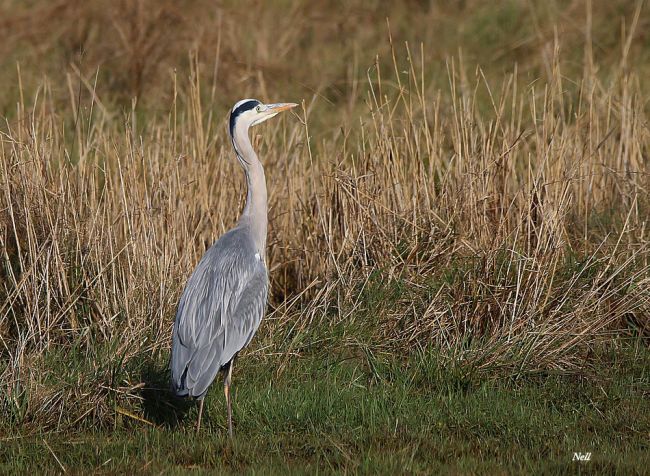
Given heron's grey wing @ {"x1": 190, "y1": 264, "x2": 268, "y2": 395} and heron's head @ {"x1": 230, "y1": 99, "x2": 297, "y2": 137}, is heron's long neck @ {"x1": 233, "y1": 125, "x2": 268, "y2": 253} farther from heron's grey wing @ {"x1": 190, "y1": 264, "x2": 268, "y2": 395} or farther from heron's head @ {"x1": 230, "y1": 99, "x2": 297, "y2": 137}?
heron's grey wing @ {"x1": 190, "y1": 264, "x2": 268, "y2": 395}

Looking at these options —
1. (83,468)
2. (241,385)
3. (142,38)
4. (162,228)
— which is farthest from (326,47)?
(83,468)

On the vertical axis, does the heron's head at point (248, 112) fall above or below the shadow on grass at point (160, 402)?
above

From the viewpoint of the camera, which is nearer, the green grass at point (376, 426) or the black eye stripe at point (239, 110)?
the green grass at point (376, 426)

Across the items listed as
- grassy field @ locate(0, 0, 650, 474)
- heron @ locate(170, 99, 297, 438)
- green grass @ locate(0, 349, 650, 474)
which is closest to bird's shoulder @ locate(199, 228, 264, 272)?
heron @ locate(170, 99, 297, 438)

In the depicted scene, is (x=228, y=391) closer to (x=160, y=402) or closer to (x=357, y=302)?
(x=160, y=402)

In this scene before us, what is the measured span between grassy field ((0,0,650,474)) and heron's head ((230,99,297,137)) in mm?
525

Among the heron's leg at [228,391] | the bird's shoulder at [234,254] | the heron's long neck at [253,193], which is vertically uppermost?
the heron's long neck at [253,193]

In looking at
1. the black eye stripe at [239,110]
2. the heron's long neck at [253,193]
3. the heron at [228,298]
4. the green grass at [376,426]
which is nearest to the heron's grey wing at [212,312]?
the heron at [228,298]

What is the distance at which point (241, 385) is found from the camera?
5.71 meters

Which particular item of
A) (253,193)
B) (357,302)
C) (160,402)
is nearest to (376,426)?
(160,402)

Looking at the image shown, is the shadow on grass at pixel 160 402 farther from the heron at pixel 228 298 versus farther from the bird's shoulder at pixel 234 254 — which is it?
the bird's shoulder at pixel 234 254

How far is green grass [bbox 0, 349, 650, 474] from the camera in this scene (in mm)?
4652

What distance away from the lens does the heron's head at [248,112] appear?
5906 mm

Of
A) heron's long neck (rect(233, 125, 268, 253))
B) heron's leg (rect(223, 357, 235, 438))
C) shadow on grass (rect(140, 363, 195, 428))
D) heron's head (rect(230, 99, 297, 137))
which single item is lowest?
shadow on grass (rect(140, 363, 195, 428))
